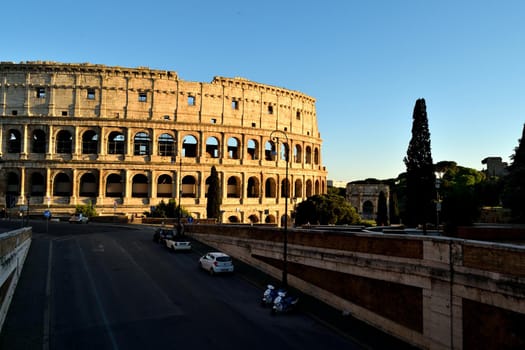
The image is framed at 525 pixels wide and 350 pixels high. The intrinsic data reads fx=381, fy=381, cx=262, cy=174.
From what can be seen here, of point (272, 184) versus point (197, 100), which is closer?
point (197, 100)

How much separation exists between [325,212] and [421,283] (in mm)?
38514

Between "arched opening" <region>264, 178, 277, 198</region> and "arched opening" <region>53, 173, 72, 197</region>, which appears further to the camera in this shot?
"arched opening" <region>264, 178, 277, 198</region>

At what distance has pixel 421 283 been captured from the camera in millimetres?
14227

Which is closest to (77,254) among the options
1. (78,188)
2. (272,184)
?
(78,188)

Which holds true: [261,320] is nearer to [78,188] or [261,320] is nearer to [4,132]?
[78,188]

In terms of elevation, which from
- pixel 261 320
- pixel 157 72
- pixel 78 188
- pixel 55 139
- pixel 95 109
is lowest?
pixel 261 320

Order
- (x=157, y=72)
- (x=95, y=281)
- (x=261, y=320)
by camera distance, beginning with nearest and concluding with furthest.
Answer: (x=261, y=320)
(x=95, y=281)
(x=157, y=72)

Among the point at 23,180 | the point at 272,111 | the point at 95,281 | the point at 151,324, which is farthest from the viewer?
the point at 272,111

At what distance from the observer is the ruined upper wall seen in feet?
190

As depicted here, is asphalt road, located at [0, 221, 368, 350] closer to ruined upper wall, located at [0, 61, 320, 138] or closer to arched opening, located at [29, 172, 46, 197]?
arched opening, located at [29, 172, 46, 197]

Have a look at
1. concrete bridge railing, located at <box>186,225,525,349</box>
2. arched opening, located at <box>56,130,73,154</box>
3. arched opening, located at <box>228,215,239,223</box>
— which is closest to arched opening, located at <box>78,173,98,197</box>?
arched opening, located at <box>56,130,73,154</box>

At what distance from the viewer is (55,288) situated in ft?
64.8

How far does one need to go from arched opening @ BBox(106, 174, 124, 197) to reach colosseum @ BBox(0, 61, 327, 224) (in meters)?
0.16

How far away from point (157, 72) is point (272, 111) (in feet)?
68.8
